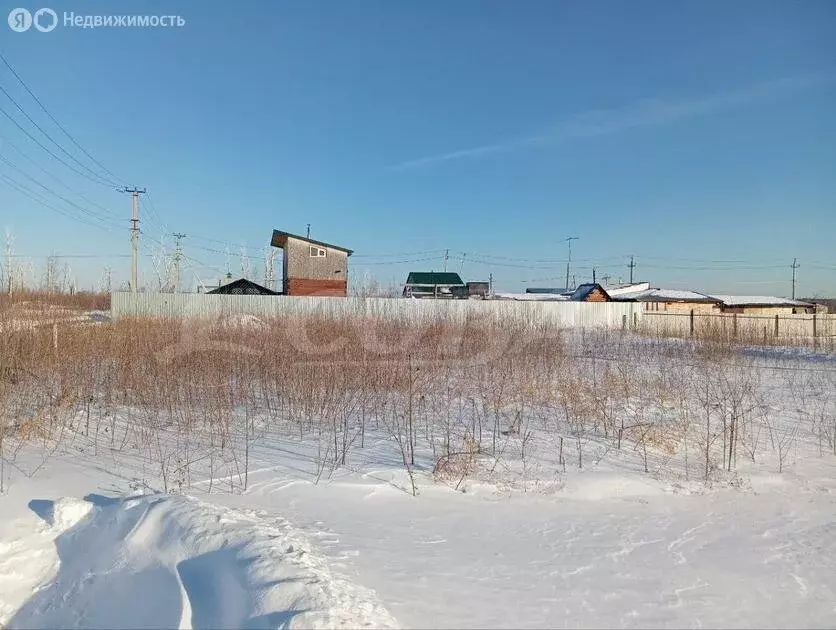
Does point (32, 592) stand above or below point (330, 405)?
below

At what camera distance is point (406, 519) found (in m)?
2.85

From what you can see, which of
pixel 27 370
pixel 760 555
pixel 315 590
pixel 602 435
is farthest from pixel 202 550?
pixel 27 370

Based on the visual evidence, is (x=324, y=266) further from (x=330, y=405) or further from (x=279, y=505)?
(x=279, y=505)

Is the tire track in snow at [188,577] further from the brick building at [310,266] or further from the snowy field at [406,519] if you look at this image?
the brick building at [310,266]

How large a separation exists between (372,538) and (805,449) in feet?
13.5

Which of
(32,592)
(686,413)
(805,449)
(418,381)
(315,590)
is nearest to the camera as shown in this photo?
(315,590)

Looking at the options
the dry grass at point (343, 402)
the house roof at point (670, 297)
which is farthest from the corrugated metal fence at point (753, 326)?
the house roof at point (670, 297)

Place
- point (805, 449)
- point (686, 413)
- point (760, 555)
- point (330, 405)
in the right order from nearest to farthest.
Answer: point (760, 555), point (805, 449), point (330, 405), point (686, 413)

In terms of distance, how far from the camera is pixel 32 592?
217 cm

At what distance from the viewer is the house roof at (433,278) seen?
3394 centimetres

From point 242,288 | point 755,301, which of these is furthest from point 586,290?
point 242,288

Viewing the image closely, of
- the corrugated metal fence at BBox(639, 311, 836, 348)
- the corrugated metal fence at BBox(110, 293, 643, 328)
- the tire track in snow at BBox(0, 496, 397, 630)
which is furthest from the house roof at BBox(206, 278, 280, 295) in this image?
the tire track in snow at BBox(0, 496, 397, 630)

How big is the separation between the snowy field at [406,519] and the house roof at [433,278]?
93.9 feet

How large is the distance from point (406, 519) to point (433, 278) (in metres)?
31.7
